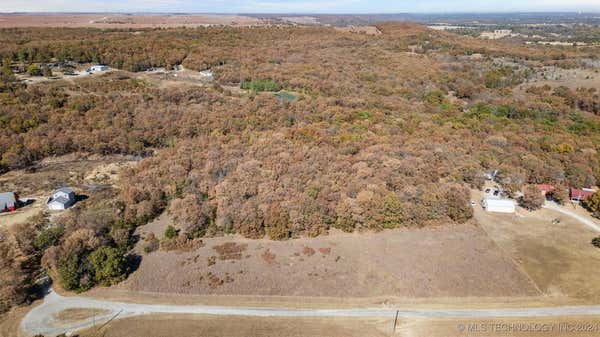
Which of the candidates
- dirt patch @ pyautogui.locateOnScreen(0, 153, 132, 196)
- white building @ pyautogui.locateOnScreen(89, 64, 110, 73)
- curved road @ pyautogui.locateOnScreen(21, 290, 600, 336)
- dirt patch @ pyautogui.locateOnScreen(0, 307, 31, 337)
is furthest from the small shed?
dirt patch @ pyautogui.locateOnScreen(0, 307, 31, 337)

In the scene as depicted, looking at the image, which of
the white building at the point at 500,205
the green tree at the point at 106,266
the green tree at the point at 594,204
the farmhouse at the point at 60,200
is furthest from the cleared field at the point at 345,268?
the green tree at the point at 594,204

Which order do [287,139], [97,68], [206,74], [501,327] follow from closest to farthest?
[501,327], [287,139], [97,68], [206,74]

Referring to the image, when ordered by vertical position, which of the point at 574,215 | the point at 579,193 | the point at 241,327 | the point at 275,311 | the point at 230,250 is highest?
the point at 579,193

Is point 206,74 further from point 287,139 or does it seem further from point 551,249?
point 551,249

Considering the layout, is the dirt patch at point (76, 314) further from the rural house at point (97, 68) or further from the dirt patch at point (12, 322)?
the rural house at point (97, 68)

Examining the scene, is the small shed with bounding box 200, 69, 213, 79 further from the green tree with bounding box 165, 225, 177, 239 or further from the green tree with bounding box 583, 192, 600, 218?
the green tree with bounding box 583, 192, 600, 218

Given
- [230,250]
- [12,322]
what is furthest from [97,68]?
[12,322]
